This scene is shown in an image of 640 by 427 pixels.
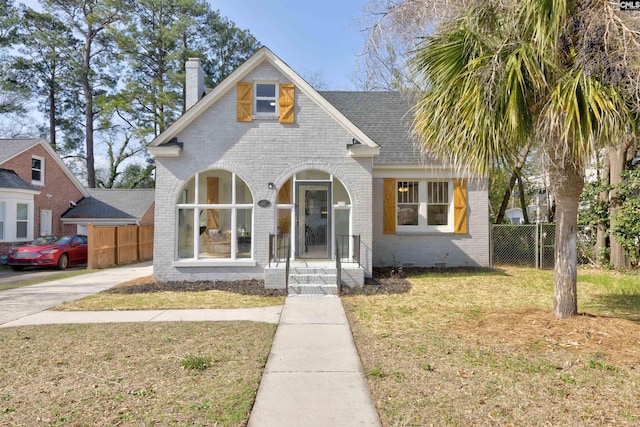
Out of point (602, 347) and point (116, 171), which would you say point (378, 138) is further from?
point (116, 171)

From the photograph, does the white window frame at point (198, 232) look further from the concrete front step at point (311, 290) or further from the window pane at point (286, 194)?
the concrete front step at point (311, 290)

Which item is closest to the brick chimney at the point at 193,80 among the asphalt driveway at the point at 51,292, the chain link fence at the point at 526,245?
the asphalt driveway at the point at 51,292

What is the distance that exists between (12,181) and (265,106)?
13939 millimetres

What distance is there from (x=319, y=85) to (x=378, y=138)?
50.6ft

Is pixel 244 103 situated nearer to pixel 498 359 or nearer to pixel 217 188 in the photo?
pixel 217 188

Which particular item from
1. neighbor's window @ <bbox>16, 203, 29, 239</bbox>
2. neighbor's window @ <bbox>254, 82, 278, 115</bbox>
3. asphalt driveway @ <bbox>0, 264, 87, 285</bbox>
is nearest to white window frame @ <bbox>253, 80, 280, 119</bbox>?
neighbor's window @ <bbox>254, 82, 278, 115</bbox>

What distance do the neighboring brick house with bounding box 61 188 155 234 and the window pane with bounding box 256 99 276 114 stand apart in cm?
1444

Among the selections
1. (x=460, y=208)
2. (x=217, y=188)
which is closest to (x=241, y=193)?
(x=217, y=188)

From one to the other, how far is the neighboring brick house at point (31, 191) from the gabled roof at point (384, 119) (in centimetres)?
1477

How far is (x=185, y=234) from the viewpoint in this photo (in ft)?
35.4

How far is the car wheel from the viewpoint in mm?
15805

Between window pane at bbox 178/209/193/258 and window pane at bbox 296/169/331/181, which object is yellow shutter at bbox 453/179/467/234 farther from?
window pane at bbox 178/209/193/258

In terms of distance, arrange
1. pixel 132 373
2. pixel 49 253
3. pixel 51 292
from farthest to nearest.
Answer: pixel 49 253, pixel 51 292, pixel 132 373

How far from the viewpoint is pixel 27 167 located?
18766 mm
